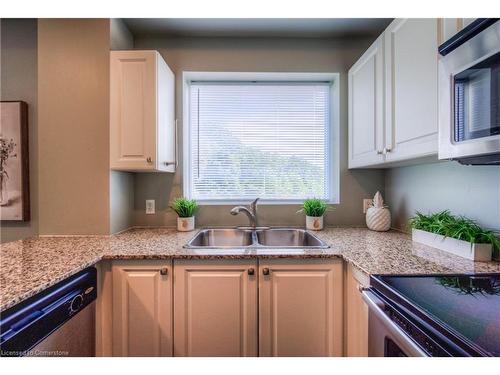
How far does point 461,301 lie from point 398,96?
1.06m

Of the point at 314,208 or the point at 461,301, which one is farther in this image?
the point at 314,208

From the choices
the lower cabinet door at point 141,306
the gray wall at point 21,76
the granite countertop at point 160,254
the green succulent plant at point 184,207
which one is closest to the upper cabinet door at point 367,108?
the granite countertop at point 160,254

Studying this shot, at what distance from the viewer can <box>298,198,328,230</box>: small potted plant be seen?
2.04 metres

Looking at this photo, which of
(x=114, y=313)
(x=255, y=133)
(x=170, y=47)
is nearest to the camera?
(x=114, y=313)

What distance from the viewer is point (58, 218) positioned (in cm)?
174

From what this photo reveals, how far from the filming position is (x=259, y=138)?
228 cm

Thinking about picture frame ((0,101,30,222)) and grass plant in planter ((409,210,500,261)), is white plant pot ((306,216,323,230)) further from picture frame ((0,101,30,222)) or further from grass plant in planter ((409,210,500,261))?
picture frame ((0,101,30,222))

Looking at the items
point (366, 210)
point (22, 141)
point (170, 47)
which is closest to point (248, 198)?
point (366, 210)

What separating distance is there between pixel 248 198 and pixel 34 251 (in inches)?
57.6

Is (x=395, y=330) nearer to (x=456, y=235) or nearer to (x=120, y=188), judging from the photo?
(x=456, y=235)

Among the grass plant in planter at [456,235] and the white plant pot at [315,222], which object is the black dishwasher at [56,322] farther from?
the grass plant in planter at [456,235]

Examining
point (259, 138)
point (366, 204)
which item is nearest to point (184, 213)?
point (259, 138)

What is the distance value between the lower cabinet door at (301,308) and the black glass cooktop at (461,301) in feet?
1.40
